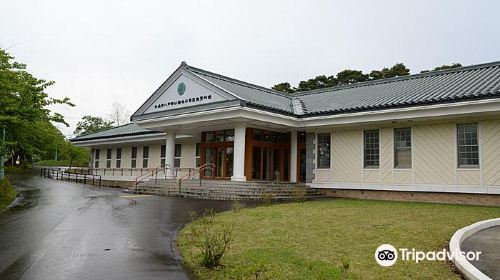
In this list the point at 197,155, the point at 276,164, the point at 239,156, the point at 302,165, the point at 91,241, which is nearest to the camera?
the point at 91,241

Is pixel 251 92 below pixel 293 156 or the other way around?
the other way around

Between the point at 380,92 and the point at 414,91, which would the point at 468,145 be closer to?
the point at 414,91

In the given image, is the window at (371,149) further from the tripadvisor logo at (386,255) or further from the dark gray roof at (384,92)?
the tripadvisor logo at (386,255)

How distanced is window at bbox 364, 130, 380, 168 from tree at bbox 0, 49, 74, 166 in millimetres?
12944

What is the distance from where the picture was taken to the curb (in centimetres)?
529

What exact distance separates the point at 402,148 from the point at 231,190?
7.78 metres

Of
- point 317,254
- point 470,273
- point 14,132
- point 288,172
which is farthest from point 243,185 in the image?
point 470,273

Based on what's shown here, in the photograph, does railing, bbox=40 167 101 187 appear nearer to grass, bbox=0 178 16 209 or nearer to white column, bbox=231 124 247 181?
grass, bbox=0 178 16 209

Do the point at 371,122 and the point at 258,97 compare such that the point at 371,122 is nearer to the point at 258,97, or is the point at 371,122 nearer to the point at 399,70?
the point at 258,97

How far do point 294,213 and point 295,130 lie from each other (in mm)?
10055

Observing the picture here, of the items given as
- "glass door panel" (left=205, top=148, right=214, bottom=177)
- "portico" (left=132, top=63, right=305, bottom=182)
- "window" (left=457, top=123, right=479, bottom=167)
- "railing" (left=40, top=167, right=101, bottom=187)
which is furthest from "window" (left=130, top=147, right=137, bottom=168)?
"window" (left=457, top=123, right=479, bottom=167)

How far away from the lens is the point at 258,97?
2105 cm

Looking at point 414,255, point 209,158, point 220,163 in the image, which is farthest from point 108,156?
point 414,255

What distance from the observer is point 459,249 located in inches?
263
